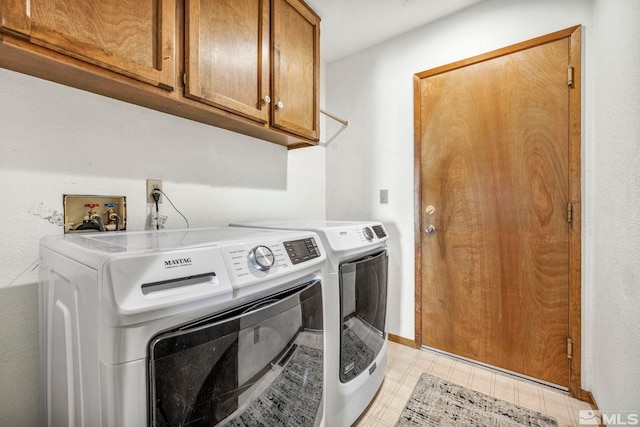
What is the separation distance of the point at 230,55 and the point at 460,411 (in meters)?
2.07

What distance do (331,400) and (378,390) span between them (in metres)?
0.58

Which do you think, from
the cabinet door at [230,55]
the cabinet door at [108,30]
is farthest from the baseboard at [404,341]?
the cabinet door at [108,30]

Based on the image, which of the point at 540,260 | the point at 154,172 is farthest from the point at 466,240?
the point at 154,172

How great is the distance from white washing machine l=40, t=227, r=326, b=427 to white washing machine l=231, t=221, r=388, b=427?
0.17 metres

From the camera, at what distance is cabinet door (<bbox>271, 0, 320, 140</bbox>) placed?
59.0 inches

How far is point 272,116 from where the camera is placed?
4.88 ft

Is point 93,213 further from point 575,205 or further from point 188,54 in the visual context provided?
point 575,205

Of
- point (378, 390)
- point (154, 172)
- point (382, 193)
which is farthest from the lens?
point (382, 193)

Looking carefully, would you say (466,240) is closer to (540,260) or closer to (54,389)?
(540,260)

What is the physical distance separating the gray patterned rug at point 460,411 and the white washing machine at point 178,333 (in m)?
0.76

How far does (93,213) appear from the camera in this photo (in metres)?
1.14

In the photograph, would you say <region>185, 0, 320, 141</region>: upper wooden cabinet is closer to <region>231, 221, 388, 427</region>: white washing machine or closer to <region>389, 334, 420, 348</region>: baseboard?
<region>231, 221, 388, 427</region>: white washing machine

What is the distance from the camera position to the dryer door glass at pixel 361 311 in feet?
4.13

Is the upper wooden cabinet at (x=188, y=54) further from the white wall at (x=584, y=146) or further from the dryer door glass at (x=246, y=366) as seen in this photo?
the dryer door glass at (x=246, y=366)
